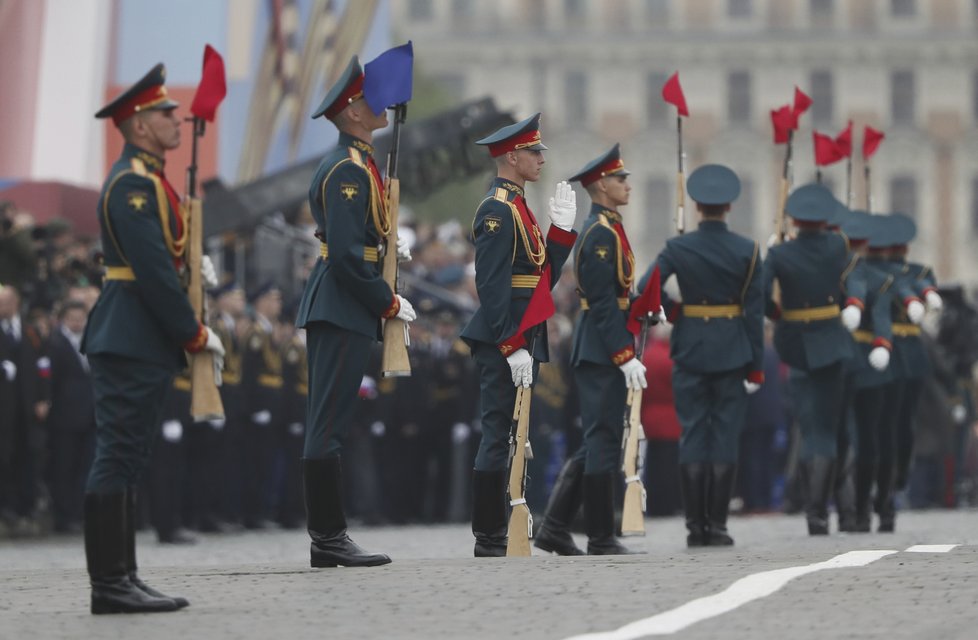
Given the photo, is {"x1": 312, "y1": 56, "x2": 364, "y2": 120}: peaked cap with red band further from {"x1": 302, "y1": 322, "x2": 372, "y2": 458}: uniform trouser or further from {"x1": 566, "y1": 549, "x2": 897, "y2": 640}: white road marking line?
{"x1": 566, "y1": 549, "x2": 897, "y2": 640}: white road marking line

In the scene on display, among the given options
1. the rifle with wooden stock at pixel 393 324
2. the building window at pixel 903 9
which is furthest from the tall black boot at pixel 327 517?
the building window at pixel 903 9

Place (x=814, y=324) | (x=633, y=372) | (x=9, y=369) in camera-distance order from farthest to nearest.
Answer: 1. (x=9, y=369)
2. (x=814, y=324)
3. (x=633, y=372)

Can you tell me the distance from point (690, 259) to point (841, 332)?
1.55 m

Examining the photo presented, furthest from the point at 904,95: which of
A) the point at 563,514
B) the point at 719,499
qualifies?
the point at 563,514

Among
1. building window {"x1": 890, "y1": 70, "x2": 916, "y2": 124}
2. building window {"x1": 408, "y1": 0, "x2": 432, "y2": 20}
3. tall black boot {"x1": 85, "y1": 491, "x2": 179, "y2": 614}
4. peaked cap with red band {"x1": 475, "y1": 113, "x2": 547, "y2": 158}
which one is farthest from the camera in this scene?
building window {"x1": 408, "y1": 0, "x2": 432, "y2": 20}

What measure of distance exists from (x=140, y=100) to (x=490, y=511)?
3010mm

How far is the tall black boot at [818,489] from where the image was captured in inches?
542

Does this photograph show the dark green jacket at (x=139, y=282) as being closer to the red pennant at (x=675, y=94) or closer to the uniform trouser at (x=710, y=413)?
the uniform trouser at (x=710, y=413)

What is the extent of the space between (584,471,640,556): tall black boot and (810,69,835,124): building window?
69562 mm

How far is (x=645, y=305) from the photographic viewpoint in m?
11.7

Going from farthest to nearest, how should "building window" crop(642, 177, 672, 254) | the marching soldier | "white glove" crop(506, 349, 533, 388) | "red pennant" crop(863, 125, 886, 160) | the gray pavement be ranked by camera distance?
"building window" crop(642, 177, 672, 254) → "red pennant" crop(863, 125, 886, 160) → the marching soldier → "white glove" crop(506, 349, 533, 388) → the gray pavement

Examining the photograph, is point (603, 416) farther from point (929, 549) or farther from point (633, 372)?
point (929, 549)

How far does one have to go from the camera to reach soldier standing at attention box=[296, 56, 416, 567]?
31.5ft

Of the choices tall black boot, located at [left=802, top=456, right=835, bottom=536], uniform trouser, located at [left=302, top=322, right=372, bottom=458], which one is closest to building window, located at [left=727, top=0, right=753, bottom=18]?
tall black boot, located at [left=802, top=456, right=835, bottom=536]
